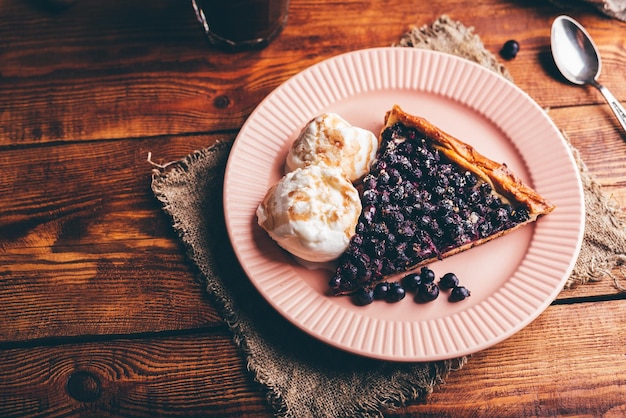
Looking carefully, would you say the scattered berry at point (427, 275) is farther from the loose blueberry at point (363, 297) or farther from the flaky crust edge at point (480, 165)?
the flaky crust edge at point (480, 165)

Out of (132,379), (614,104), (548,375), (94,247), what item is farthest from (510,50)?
(132,379)

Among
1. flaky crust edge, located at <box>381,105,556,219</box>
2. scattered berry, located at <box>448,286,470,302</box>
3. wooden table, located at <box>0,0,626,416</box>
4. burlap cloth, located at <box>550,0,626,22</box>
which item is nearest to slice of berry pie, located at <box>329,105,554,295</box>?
flaky crust edge, located at <box>381,105,556,219</box>

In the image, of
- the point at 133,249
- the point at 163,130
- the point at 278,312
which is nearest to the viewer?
the point at 278,312

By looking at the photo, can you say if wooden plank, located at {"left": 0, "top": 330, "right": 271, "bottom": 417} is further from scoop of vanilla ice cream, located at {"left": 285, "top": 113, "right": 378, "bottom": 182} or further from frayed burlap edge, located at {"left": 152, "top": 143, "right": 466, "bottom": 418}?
scoop of vanilla ice cream, located at {"left": 285, "top": 113, "right": 378, "bottom": 182}

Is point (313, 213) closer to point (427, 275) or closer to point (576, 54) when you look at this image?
point (427, 275)

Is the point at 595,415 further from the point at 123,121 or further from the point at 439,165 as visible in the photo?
the point at 123,121

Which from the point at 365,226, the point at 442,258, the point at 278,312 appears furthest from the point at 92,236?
the point at 442,258

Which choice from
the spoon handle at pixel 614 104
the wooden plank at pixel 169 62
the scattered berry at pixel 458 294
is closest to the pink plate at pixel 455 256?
the scattered berry at pixel 458 294
